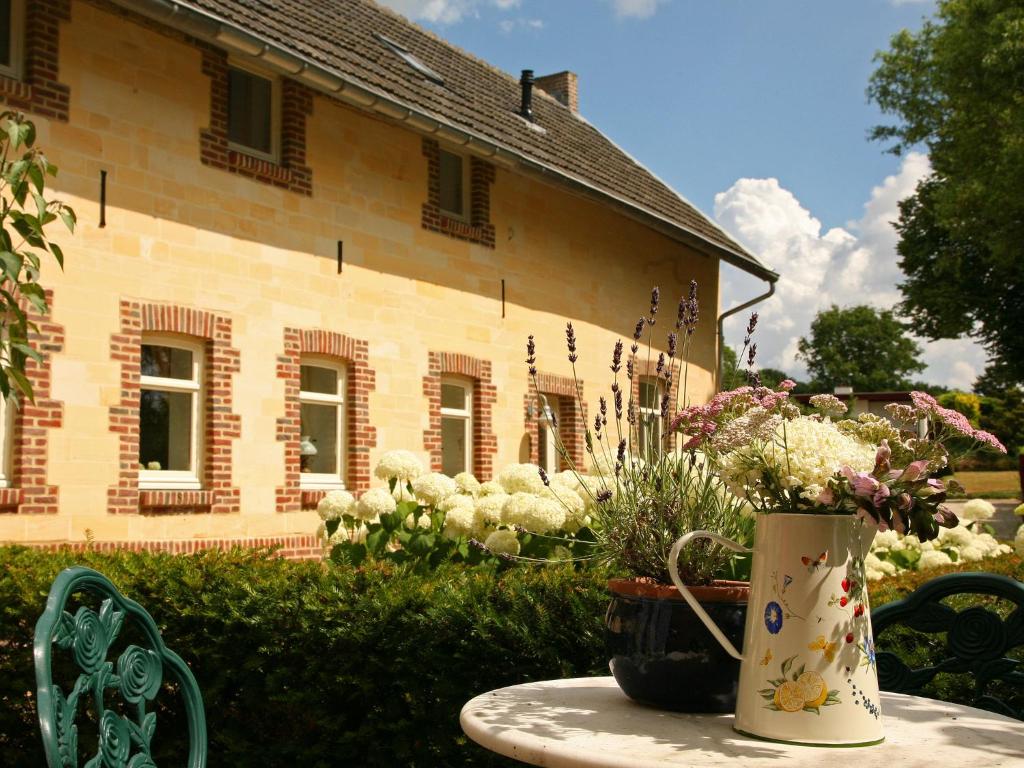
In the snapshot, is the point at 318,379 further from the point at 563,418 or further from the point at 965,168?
the point at 965,168

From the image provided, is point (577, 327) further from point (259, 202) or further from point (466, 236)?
point (259, 202)

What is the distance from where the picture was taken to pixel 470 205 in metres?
14.7

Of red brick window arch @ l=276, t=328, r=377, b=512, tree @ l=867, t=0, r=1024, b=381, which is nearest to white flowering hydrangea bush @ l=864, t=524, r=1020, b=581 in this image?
red brick window arch @ l=276, t=328, r=377, b=512

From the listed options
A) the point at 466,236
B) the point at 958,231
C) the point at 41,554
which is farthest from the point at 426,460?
the point at 958,231

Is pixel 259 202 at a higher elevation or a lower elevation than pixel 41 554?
higher

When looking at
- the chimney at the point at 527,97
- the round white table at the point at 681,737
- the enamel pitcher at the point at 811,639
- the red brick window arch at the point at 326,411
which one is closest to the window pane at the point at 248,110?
the red brick window arch at the point at 326,411

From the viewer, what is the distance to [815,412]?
104 inches

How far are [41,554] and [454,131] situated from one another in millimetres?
7665

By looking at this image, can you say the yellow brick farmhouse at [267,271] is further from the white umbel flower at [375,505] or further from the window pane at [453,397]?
the white umbel flower at [375,505]

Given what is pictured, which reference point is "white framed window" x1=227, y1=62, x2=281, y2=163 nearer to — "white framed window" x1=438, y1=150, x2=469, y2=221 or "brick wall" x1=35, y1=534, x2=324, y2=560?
"white framed window" x1=438, y1=150, x2=469, y2=221

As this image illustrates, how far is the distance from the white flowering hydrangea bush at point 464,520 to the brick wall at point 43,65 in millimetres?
5130

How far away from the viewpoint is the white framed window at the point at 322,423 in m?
12.0

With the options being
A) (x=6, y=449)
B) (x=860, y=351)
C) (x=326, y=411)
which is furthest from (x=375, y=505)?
(x=860, y=351)

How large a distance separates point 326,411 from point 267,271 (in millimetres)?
1709
